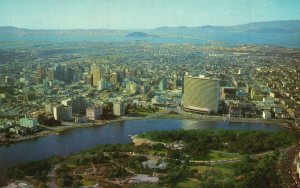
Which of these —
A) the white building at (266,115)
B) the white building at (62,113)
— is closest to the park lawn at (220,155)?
the white building at (266,115)

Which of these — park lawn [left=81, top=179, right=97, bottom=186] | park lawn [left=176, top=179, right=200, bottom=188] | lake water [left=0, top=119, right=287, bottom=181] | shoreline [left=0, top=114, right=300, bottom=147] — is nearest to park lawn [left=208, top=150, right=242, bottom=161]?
park lawn [left=176, top=179, right=200, bottom=188]

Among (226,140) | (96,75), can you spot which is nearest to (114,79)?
(96,75)

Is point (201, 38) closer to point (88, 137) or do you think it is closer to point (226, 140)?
point (88, 137)

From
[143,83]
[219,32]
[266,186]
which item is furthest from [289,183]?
[219,32]

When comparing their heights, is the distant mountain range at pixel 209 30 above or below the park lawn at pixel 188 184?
above

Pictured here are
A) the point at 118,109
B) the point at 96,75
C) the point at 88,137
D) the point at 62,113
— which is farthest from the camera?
the point at 96,75

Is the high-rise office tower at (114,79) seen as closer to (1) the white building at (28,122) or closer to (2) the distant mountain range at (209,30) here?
(2) the distant mountain range at (209,30)
